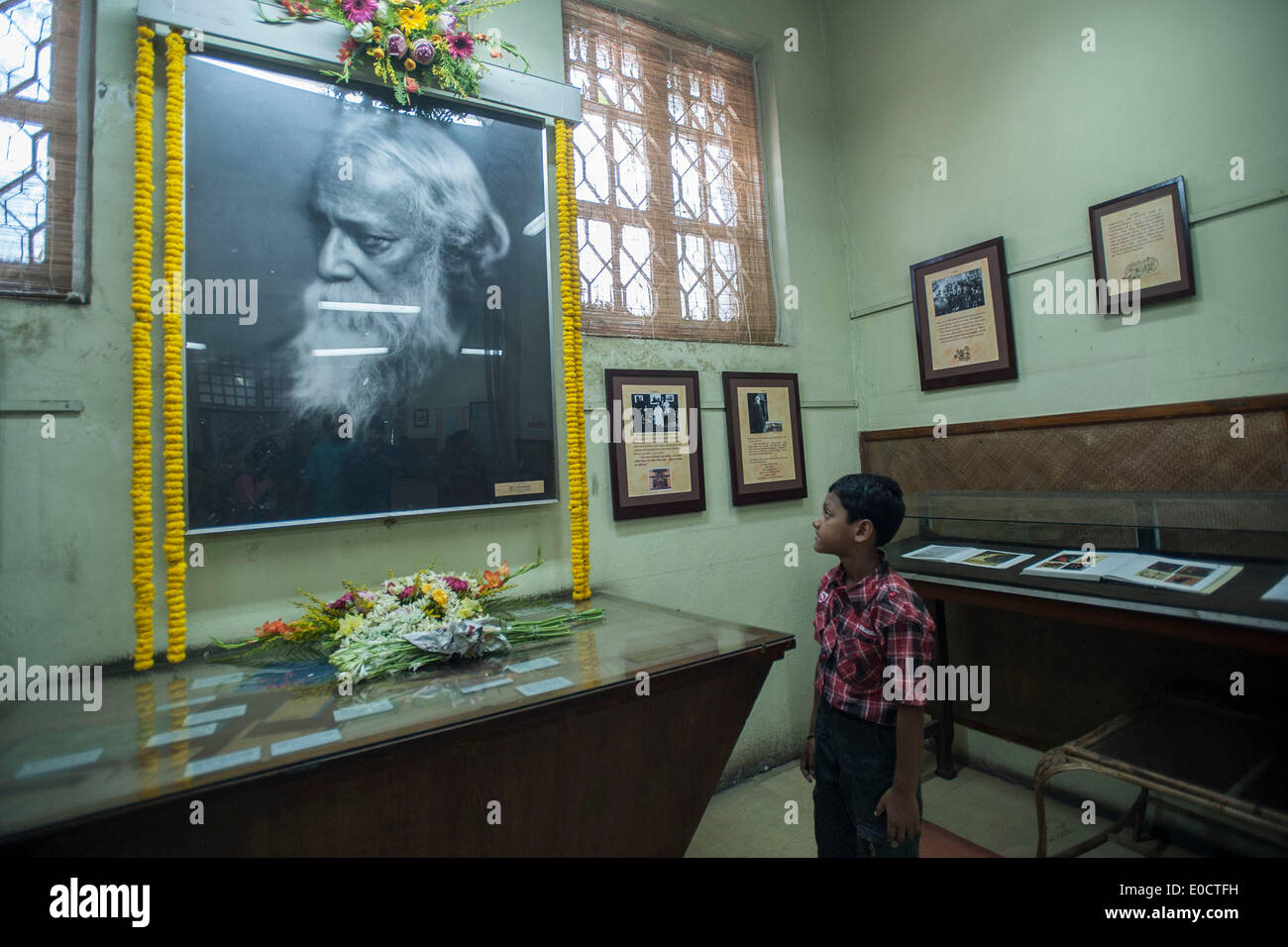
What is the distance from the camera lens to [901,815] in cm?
138

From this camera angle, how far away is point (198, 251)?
71.7 inches

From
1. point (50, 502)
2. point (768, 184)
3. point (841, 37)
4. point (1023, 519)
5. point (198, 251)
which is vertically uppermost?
point (841, 37)

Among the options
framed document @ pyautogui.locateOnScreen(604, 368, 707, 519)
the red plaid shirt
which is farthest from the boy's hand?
framed document @ pyautogui.locateOnScreen(604, 368, 707, 519)

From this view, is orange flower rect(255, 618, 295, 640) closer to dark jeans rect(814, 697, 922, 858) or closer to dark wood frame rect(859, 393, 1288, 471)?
dark jeans rect(814, 697, 922, 858)

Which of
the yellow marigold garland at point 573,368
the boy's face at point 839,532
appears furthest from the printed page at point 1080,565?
the yellow marigold garland at point 573,368

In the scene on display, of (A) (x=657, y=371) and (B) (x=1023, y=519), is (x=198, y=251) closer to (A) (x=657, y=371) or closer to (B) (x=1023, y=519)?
(A) (x=657, y=371)

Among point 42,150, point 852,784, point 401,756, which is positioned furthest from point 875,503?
point 42,150

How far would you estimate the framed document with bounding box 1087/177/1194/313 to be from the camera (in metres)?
2.20

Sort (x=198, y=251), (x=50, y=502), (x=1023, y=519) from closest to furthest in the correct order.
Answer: (x=50, y=502), (x=198, y=251), (x=1023, y=519)

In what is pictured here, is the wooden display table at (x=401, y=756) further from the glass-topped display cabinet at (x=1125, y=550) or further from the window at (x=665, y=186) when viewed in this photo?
the window at (x=665, y=186)

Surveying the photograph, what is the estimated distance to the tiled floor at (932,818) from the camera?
2.26 meters

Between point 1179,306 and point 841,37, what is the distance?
2343 mm

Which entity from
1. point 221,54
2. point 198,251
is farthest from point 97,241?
point 221,54

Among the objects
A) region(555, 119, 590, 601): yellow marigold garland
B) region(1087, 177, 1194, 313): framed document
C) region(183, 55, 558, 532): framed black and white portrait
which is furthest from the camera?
region(555, 119, 590, 601): yellow marigold garland
